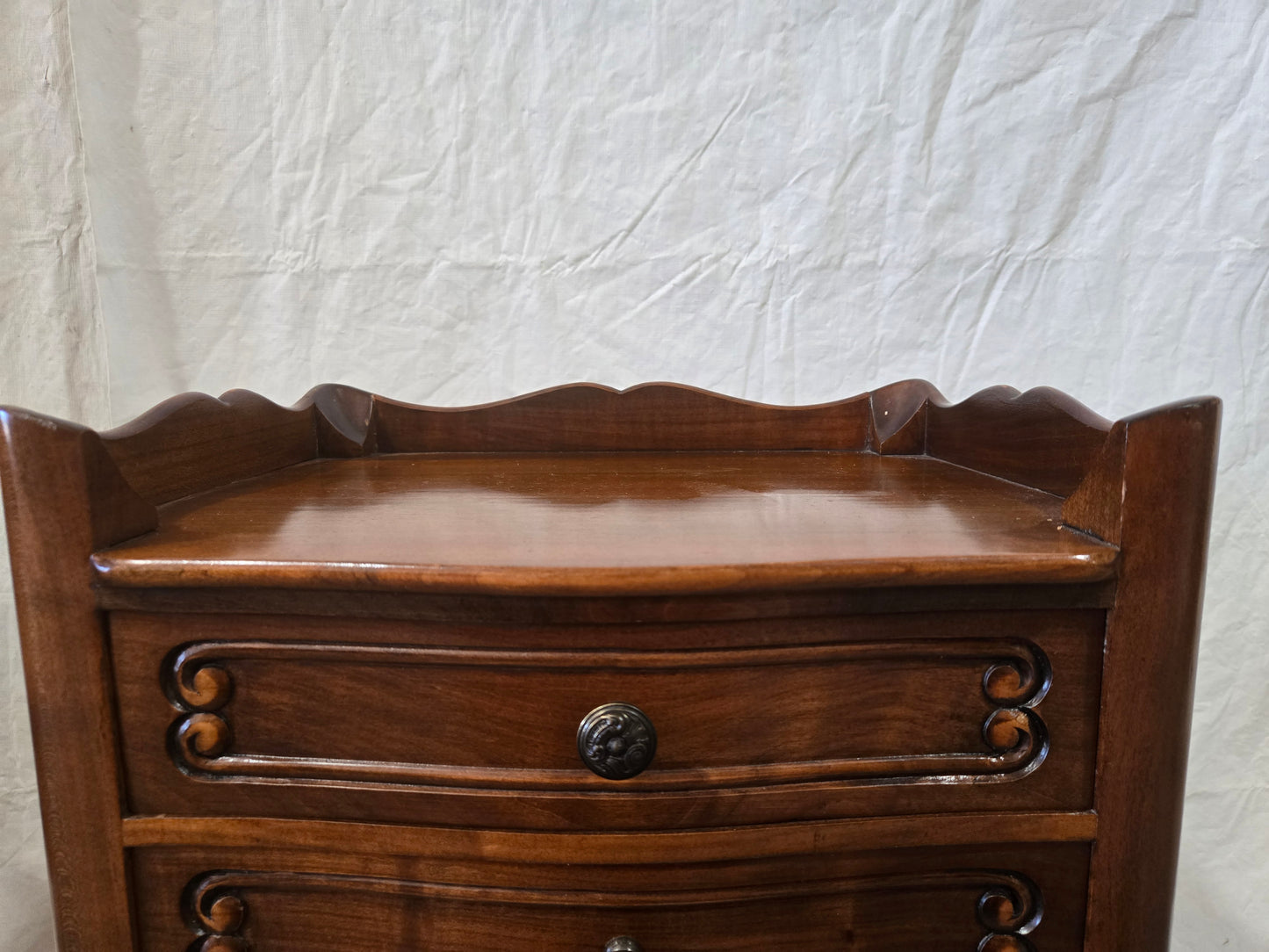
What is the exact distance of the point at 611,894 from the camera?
1.89ft

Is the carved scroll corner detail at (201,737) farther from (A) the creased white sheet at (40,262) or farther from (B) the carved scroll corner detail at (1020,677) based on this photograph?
(A) the creased white sheet at (40,262)

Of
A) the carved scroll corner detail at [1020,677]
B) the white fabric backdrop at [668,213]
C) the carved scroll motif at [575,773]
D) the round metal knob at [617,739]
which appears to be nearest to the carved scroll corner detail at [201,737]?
the carved scroll motif at [575,773]

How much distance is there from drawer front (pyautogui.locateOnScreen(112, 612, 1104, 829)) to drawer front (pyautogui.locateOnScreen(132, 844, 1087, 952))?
1.5 inches

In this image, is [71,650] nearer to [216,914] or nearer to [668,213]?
[216,914]

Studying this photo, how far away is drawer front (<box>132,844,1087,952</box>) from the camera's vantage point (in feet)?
1.89

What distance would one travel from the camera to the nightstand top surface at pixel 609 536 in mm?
503

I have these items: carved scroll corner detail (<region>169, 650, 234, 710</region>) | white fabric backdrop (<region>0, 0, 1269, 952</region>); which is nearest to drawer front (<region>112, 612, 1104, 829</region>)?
carved scroll corner detail (<region>169, 650, 234, 710</region>)

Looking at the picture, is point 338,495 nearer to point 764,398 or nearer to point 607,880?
point 607,880

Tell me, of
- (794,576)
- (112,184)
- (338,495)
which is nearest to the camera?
(794,576)

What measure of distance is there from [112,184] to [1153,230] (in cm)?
131

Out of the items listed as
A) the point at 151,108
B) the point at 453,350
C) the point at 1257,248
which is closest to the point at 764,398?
the point at 453,350

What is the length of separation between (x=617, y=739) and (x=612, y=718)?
1 cm

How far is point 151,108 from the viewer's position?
3.68 ft

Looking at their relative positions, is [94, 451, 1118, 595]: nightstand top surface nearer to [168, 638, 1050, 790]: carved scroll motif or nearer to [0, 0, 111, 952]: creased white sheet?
[168, 638, 1050, 790]: carved scroll motif
